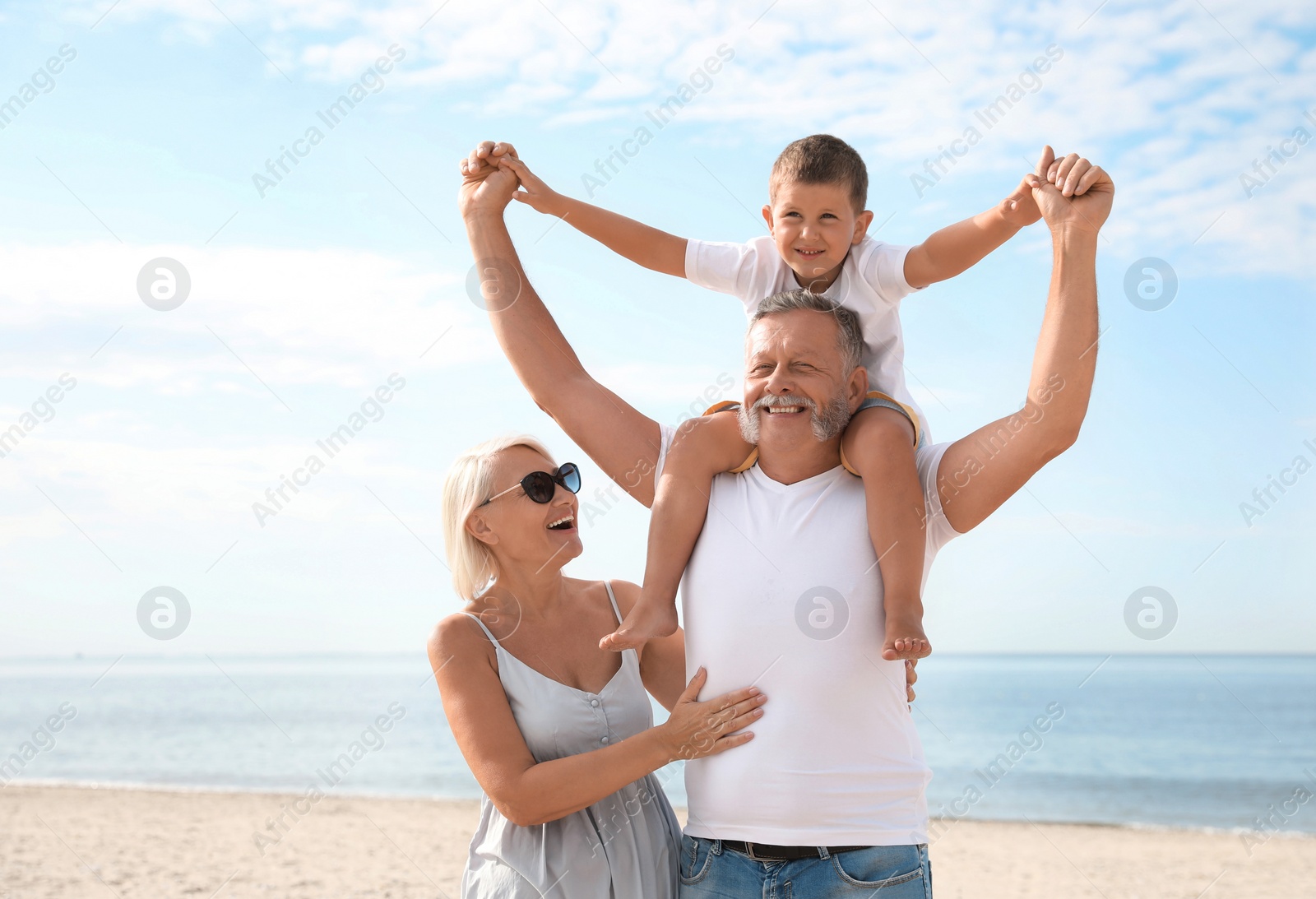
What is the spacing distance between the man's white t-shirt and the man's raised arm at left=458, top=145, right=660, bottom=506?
0.35m

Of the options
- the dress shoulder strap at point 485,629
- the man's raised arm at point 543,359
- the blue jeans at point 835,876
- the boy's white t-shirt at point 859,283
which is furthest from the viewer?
the boy's white t-shirt at point 859,283

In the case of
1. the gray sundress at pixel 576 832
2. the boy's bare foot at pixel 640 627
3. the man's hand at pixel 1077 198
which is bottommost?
the gray sundress at pixel 576 832

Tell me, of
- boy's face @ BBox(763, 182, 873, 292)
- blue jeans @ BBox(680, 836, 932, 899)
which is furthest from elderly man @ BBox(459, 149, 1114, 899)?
boy's face @ BBox(763, 182, 873, 292)

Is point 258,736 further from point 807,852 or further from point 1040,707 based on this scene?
point 807,852

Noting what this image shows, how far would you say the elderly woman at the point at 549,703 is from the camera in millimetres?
2521

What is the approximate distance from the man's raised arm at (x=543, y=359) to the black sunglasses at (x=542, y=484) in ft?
1.01

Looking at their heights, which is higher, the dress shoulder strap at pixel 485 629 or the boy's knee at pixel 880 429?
the boy's knee at pixel 880 429

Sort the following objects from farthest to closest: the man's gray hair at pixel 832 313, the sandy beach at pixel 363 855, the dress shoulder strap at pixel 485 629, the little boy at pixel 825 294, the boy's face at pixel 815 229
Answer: the sandy beach at pixel 363 855
the boy's face at pixel 815 229
the dress shoulder strap at pixel 485 629
the man's gray hair at pixel 832 313
the little boy at pixel 825 294

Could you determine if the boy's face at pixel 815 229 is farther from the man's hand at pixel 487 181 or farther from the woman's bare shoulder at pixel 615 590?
the woman's bare shoulder at pixel 615 590

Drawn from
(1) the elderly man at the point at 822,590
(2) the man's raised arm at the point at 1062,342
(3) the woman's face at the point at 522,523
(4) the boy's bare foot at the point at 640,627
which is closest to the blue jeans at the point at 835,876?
(1) the elderly man at the point at 822,590

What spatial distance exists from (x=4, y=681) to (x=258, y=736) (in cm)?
3625

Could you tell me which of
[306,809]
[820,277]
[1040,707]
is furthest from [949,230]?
[1040,707]

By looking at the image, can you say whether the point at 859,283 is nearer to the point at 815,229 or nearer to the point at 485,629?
the point at 815,229

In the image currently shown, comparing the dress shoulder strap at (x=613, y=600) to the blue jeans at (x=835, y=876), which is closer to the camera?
the blue jeans at (x=835, y=876)
